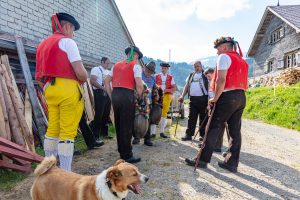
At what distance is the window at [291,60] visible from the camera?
74.5 ft

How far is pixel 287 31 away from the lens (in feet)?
76.7

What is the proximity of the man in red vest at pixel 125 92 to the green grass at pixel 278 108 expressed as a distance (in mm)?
8372

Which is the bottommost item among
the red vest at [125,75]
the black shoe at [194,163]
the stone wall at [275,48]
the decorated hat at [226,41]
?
the black shoe at [194,163]

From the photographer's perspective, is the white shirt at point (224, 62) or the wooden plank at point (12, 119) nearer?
the white shirt at point (224, 62)

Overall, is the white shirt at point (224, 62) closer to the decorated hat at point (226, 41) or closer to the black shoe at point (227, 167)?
the decorated hat at point (226, 41)

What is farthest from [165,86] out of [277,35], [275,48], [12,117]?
[277,35]

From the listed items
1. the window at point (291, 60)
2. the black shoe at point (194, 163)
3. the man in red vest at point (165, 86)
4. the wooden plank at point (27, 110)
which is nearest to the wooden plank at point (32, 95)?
the wooden plank at point (27, 110)

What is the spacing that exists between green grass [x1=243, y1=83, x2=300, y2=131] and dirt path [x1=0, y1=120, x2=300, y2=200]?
4.90m

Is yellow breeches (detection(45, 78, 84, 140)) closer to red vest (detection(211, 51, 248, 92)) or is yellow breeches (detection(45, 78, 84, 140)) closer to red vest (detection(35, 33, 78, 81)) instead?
red vest (detection(35, 33, 78, 81))

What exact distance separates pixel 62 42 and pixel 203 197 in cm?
298

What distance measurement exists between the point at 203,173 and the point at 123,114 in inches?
71.8

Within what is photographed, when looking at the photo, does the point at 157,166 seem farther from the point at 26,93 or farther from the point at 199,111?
the point at 26,93

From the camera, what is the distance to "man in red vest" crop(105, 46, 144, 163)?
201 inches

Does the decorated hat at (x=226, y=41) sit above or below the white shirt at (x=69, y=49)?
above
